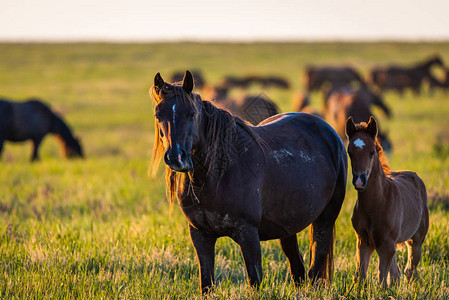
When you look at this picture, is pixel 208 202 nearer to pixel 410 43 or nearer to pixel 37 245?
pixel 37 245

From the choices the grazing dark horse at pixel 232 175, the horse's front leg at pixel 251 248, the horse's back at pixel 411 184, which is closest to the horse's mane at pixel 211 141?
the grazing dark horse at pixel 232 175

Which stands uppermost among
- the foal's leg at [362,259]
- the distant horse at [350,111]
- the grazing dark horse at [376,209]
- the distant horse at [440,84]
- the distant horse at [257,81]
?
the distant horse at [257,81]

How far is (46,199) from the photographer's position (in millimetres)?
9508

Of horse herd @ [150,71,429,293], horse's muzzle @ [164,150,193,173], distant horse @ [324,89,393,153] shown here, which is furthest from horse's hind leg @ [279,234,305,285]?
distant horse @ [324,89,393,153]

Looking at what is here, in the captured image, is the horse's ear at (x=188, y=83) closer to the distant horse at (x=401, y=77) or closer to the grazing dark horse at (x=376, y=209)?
the grazing dark horse at (x=376, y=209)

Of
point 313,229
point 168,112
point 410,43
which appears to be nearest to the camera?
point 168,112

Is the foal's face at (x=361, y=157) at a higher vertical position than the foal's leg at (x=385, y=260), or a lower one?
higher

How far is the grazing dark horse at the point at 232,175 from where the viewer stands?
4.02 m

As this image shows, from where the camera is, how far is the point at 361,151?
15.3 feet

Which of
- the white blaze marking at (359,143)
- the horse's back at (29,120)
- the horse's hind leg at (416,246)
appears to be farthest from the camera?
Answer: the horse's back at (29,120)

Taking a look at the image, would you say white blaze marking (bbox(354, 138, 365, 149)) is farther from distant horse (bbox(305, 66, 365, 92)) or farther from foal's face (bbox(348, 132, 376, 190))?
distant horse (bbox(305, 66, 365, 92))

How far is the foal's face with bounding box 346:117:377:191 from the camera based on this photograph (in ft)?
15.0

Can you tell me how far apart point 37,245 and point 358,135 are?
3.58 m

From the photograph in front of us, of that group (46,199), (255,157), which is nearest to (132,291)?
(255,157)
